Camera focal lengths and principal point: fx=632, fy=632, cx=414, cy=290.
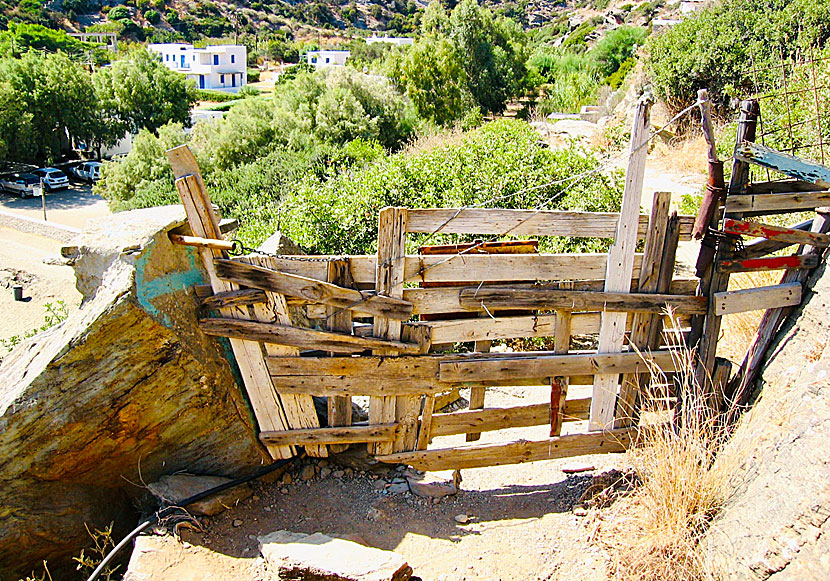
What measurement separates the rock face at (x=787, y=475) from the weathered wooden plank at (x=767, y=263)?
0.55ft

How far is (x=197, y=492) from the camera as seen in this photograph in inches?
175

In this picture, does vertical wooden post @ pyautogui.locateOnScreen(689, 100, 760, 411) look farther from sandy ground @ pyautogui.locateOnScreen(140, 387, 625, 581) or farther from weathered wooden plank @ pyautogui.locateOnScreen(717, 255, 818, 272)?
sandy ground @ pyautogui.locateOnScreen(140, 387, 625, 581)

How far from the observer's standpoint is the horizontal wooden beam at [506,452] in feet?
15.9

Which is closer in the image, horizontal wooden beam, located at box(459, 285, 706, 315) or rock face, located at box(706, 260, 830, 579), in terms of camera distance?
rock face, located at box(706, 260, 830, 579)

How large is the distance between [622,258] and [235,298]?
8.94 ft

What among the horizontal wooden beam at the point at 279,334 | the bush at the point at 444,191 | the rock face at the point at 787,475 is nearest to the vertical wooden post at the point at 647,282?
the rock face at the point at 787,475

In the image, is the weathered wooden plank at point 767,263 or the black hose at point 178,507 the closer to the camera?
the black hose at point 178,507

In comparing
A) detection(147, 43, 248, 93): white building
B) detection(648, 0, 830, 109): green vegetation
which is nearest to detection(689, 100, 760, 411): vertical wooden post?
detection(648, 0, 830, 109): green vegetation

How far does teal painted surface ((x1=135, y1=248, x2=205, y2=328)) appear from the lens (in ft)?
13.4

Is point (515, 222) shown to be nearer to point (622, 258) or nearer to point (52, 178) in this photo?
point (622, 258)

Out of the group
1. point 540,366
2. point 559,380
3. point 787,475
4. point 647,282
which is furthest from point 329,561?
point 647,282

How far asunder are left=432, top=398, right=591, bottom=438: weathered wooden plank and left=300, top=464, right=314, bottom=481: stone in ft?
3.26

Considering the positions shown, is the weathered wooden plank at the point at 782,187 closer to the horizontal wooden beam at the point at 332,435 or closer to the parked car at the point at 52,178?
the horizontal wooden beam at the point at 332,435

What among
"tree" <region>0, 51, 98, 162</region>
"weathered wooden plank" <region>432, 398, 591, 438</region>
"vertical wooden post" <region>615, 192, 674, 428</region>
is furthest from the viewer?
"tree" <region>0, 51, 98, 162</region>
